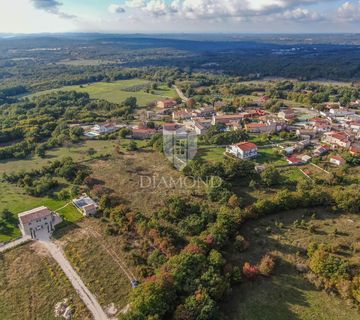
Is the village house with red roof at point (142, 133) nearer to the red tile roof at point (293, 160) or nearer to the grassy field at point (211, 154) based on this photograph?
the grassy field at point (211, 154)

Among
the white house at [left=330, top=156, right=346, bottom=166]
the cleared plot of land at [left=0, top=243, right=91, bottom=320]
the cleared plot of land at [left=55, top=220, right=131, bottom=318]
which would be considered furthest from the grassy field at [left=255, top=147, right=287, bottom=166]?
the cleared plot of land at [left=0, top=243, right=91, bottom=320]

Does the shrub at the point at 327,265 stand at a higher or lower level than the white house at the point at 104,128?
higher

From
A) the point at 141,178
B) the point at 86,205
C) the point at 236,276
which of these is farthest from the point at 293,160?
the point at 86,205

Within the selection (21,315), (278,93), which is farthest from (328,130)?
(21,315)

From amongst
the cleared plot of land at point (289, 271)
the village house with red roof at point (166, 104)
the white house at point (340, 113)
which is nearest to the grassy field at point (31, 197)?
the cleared plot of land at point (289, 271)

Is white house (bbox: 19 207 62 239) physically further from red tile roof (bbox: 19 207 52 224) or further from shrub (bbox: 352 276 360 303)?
shrub (bbox: 352 276 360 303)

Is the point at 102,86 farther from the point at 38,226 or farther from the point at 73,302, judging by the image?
the point at 73,302

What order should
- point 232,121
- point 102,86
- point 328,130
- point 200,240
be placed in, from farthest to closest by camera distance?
point 102,86
point 232,121
point 328,130
point 200,240
